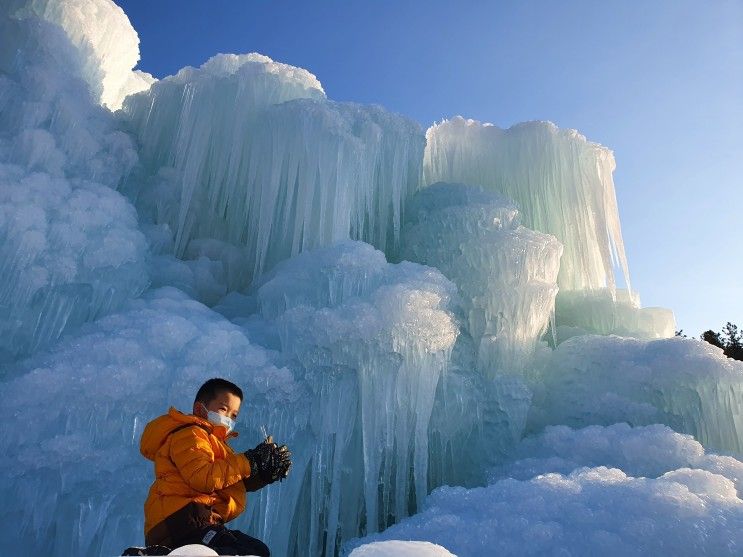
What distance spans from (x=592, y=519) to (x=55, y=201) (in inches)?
193

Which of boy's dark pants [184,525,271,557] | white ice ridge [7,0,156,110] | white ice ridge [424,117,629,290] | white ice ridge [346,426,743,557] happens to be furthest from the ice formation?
boy's dark pants [184,525,271,557]

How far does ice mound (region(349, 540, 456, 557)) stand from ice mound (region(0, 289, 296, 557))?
2550mm

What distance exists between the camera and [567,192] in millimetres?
8211

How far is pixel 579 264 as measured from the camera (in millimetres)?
8320

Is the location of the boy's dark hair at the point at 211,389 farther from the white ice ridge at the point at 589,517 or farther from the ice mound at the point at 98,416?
the ice mound at the point at 98,416

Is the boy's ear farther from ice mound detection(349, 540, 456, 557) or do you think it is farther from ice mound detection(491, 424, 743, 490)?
ice mound detection(491, 424, 743, 490)

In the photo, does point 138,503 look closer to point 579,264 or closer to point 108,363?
point 108,363

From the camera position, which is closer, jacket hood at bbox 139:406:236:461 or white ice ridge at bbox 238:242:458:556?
jacket hood at bbox 139:406:236:461

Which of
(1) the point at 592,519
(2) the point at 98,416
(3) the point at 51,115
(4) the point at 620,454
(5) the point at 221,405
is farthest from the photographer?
(3) the point at 51,115

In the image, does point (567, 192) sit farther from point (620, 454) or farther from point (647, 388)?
point (620, 454)

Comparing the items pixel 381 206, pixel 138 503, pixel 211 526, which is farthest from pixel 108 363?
pixel 381 206

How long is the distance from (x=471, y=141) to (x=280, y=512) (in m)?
5.97

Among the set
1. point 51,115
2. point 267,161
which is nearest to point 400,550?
point 267,161

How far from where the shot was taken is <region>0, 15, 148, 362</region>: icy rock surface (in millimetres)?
4777
